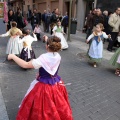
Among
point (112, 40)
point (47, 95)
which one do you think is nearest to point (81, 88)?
point (47, 95)

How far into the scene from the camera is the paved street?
3.65 m

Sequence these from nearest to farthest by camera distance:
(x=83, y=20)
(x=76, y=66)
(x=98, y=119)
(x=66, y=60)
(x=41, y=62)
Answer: (x=41, y=62) → (x=98, y=119) → (x=76, y=66) → (x=66, y=60) → (x=83, y=20)

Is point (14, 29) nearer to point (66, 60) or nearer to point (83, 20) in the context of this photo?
point (66, 60)

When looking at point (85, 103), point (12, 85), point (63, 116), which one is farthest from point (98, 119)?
point (12, 85)

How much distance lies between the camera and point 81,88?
4.68 metres

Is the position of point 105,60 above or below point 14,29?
below

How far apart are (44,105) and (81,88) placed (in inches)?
80.3

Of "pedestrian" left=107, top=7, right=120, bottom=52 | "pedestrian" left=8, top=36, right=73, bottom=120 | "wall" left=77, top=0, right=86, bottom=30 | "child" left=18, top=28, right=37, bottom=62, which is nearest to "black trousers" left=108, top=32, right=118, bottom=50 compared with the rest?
"pedestrian" left=107, top=7, right=120, bottom=52

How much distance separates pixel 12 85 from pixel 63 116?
2.14 m

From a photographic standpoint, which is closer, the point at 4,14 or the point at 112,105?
the point at 112,105

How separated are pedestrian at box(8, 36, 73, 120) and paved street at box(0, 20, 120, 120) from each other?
27.5 inches

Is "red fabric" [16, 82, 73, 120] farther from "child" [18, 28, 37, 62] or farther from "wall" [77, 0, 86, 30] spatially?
"wall" [77, 0, 86, 30]

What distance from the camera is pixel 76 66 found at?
21.1 ft

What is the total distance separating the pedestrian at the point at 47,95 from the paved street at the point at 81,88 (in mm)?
699
